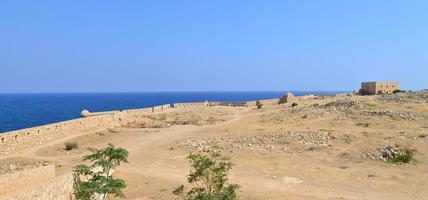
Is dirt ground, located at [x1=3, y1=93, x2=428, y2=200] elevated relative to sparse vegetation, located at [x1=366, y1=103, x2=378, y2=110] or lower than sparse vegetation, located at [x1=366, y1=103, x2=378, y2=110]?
lower

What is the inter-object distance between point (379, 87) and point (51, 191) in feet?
187

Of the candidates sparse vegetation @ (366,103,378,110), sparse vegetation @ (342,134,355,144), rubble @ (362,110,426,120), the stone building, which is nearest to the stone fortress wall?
sparse vegetation @ (342,134,355,144)

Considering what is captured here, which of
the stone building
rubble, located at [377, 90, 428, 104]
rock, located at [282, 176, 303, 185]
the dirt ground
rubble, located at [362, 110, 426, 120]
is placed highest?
the stone building

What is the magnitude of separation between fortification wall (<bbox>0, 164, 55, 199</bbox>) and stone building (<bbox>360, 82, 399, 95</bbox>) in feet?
181

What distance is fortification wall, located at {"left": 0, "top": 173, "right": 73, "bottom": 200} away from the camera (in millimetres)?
12500

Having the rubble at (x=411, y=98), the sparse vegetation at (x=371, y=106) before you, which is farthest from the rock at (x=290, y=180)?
the rubble at (x=411, y=98)

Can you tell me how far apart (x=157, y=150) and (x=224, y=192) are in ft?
43.3

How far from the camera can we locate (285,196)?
58.9ft

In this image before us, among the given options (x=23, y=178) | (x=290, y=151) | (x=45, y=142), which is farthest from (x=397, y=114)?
(x=23, y=178)

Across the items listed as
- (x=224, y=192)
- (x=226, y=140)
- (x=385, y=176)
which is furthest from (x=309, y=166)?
(x=224, y=192)

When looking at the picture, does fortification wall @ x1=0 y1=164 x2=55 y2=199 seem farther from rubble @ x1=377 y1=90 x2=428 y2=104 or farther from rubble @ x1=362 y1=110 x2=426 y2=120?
rubble @ x1=377 y1=90 x2=428 y2=104

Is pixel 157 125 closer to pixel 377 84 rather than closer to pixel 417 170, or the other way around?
pixel 417 170

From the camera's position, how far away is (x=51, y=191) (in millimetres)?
14297

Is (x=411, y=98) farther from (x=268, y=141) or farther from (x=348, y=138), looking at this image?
(x=268, y=141)
